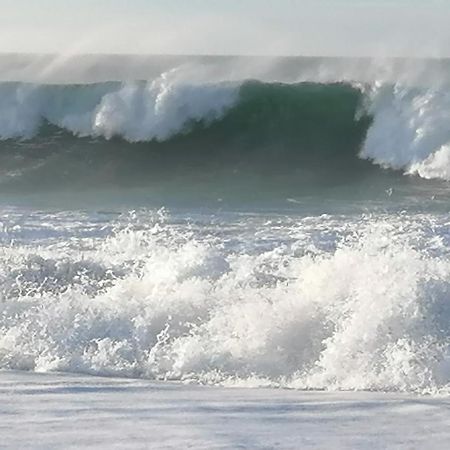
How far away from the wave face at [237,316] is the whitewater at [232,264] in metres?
0.02

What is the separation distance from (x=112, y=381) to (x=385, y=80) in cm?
1437

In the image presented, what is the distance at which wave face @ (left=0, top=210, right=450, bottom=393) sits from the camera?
605cm

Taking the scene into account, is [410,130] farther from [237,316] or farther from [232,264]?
[237,316]

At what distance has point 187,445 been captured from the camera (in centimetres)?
413

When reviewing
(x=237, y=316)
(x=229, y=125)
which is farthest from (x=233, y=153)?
(x=237, y=316)

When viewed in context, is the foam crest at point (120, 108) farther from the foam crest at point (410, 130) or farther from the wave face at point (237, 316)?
the wave face at point (237, 316)

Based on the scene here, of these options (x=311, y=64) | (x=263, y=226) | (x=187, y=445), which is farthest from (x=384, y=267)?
(x=311, y=64)

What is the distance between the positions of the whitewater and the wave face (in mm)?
17

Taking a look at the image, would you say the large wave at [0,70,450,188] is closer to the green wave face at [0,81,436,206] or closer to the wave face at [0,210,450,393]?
the green wave face at [0,81,436,206]

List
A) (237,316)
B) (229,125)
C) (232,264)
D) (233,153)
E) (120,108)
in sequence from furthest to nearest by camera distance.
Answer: (120,108), (229,125), (233,153), (232,264), (237,316)

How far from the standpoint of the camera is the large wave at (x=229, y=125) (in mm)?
16938

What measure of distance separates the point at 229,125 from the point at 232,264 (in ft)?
34.9

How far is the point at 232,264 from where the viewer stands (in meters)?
8.43

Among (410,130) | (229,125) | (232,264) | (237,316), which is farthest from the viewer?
(229,125)
